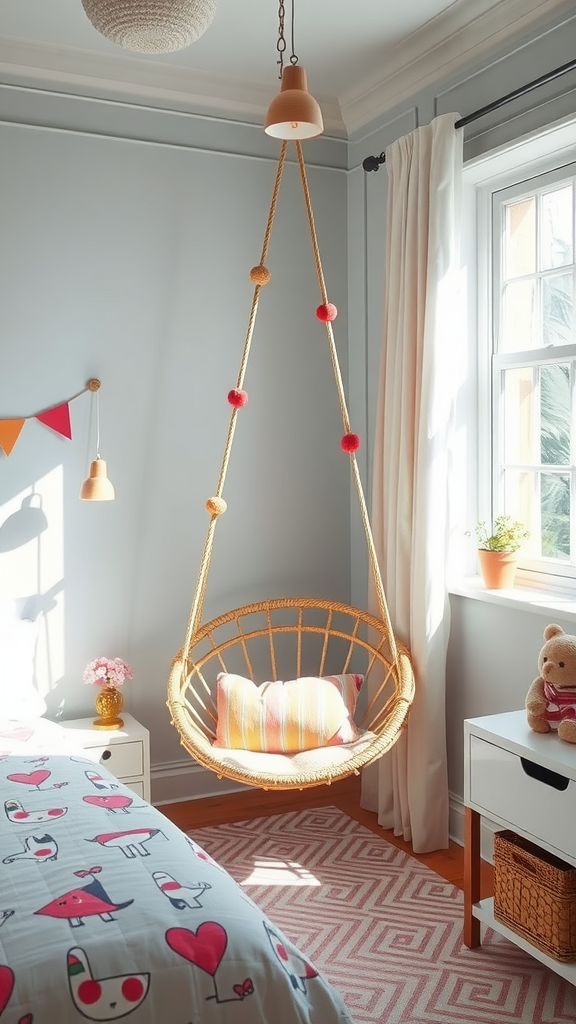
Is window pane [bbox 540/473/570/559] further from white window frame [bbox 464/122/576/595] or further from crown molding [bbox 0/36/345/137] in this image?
crown molding [bbox 0/36/345/137]

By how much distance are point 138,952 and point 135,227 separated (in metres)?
2.75

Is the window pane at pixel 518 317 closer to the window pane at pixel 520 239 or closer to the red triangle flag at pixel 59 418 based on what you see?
the window pane at pixel 520 239

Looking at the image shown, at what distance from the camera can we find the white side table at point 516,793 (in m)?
2.24

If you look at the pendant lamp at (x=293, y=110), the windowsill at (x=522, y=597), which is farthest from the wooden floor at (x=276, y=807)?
the pendant lamp at (x=293, y=110)

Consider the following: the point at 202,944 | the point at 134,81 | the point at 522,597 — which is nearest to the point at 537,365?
the point at 522,597

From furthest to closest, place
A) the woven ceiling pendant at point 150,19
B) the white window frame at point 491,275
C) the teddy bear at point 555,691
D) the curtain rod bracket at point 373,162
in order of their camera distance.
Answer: the curtain rod bracket at point 373,162 < the white window frame at point 491,275 < the teddy bear at point 555,691 < the woven ceiling pendant at point 150,19

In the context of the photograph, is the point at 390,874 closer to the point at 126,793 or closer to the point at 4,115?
the point at 126,793

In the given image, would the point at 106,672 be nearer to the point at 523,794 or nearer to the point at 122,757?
the point at 122,757

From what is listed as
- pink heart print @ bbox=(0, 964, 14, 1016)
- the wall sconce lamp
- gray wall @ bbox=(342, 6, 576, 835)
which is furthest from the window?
pink heart print @ bbox=(0, 964, 14, 1016)

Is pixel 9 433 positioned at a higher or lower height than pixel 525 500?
higher

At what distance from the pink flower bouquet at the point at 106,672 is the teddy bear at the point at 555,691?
1.56 m

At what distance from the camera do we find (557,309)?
3.08 metres

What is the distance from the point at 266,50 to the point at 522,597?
7.12 ft

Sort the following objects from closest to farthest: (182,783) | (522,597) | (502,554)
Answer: (522,597), (502,554), (182,783)
